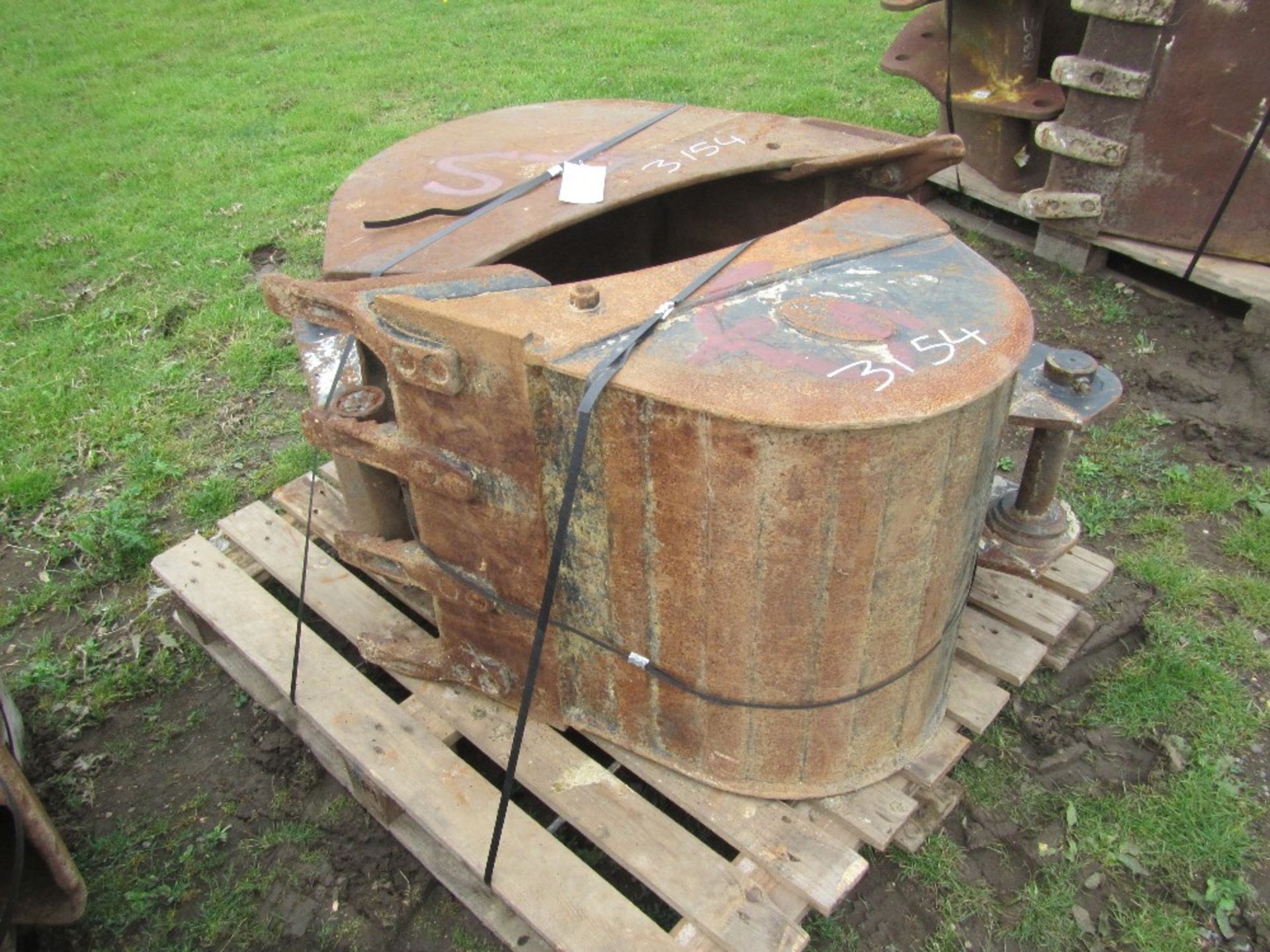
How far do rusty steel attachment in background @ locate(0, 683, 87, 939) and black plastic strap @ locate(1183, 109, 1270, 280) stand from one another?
454 cm

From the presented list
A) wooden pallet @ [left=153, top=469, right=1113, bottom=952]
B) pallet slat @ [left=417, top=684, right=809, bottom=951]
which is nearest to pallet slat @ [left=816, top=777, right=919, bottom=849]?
wooden pallet @ [left=153, top=469, right=1113, bottom=952]

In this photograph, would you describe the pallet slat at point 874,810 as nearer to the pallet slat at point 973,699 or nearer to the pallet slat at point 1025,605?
the pallet slat at point 973,699

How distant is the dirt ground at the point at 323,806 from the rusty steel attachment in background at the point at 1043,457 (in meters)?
0.48

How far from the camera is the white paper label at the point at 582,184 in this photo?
265 cm

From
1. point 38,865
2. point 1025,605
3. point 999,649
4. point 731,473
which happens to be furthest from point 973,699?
point 38,865

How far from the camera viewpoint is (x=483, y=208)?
2660 millimetres

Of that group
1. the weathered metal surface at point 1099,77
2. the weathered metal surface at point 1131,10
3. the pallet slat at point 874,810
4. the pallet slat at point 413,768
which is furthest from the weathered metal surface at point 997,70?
the pallet slat at point 413,768

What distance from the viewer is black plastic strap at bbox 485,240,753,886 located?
1.82 meters

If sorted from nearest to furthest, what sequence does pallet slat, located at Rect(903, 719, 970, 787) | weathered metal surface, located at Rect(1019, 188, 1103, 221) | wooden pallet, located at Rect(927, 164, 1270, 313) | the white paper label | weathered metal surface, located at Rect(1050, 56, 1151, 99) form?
pallet slat, located at Rect(903, 719, 970, 787) < the white paper label < weathered metal surface, located at Rect(1050, 56, 1151, 99) < wooden pallet, located at Rect(927, 164, 1270, 313) < weathered metal surface, located at Rect(1019, 188, 1103, 221)

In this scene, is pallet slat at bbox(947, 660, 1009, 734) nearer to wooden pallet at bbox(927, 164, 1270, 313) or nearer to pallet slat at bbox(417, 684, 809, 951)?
pallet slat at bbox(417, 684, 809, 951)

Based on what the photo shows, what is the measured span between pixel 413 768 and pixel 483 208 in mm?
1513

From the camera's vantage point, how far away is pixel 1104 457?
148 inches

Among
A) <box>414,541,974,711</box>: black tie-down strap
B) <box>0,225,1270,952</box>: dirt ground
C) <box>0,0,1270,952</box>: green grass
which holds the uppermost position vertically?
<box>414,541,974,711</box>: black tie-down strap

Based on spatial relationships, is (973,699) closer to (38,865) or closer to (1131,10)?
(38,865)
